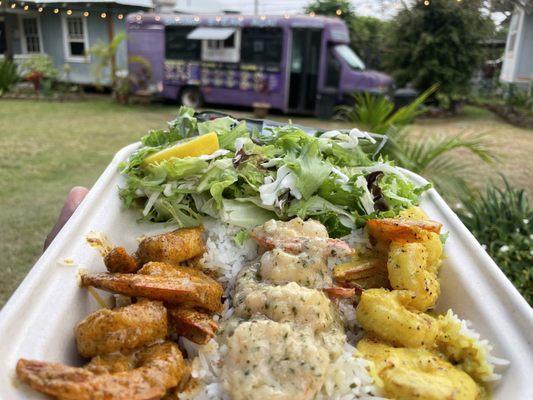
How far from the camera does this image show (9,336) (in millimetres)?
1297

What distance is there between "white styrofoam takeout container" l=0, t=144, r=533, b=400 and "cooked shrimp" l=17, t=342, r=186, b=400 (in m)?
0.04

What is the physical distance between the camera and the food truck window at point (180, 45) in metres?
13.5

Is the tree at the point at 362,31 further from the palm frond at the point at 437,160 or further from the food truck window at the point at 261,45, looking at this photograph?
the palm frond at the point at 437,160

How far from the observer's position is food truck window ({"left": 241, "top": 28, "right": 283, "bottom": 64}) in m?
12.5

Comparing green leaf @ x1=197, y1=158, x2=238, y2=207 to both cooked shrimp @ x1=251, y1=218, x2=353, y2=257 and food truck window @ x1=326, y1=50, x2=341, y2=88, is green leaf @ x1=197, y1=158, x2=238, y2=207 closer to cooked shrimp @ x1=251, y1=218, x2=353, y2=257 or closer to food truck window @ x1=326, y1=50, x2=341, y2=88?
cooked shrimp @ x1=251, y1=218, x2=353, y2=257

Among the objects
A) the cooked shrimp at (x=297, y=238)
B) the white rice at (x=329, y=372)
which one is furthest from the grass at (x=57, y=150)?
the white rice at (x=329, y=372)

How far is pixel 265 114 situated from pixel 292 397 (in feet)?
40.5

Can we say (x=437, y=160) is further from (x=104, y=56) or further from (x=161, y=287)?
(x=104, y=56)

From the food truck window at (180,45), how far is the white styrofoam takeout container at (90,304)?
1209cm

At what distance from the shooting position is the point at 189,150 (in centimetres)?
254

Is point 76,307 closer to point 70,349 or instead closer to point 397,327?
point 70,349

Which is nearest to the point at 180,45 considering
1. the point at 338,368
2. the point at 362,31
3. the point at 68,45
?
the point at 68,45

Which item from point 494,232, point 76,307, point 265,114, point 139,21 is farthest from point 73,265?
point 139,21

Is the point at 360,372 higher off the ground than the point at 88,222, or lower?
lower
